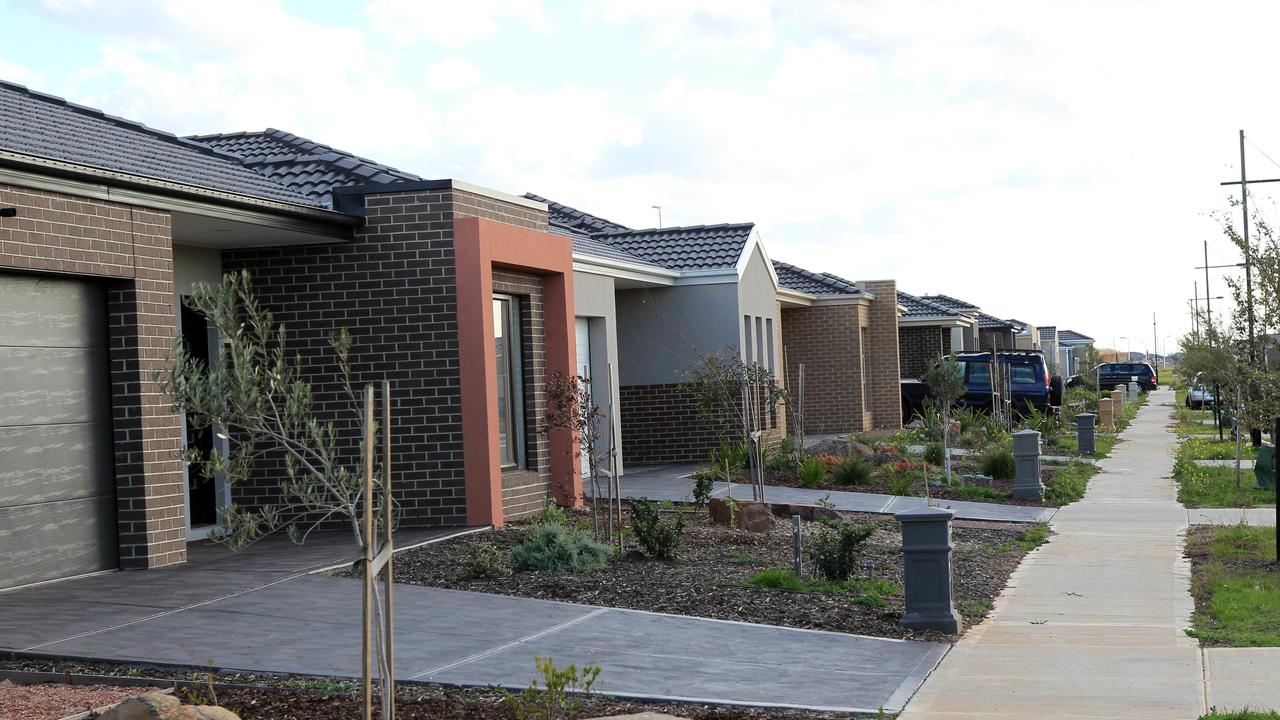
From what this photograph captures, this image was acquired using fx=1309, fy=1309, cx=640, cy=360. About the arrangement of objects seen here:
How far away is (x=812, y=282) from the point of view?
109 feet

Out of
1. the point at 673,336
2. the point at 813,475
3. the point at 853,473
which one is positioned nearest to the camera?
the point at 813,475

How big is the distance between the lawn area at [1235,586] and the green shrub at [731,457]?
731cm

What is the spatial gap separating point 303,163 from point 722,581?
7818 millimetres

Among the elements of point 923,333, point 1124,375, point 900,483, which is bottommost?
point 900,483

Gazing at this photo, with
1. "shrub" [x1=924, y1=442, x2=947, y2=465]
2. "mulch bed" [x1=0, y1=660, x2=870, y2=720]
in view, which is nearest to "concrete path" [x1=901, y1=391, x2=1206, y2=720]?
"mulch bed" [x1=0, y1=660, x2=870, y2=720]

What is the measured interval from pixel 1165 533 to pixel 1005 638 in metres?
6.80

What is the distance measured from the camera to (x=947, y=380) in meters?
20.6

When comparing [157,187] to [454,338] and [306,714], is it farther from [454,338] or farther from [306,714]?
[306,714]

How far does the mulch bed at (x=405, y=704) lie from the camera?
6648mm

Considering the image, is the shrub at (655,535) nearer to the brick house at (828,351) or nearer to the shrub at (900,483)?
the shrub at (900,483)

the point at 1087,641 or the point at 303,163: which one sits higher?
the point at 303,163

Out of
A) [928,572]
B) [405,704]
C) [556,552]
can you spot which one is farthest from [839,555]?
[405,704]

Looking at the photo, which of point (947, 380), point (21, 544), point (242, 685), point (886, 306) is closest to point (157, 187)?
point (21, 544)

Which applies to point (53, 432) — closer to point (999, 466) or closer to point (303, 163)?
point (303, 163)
